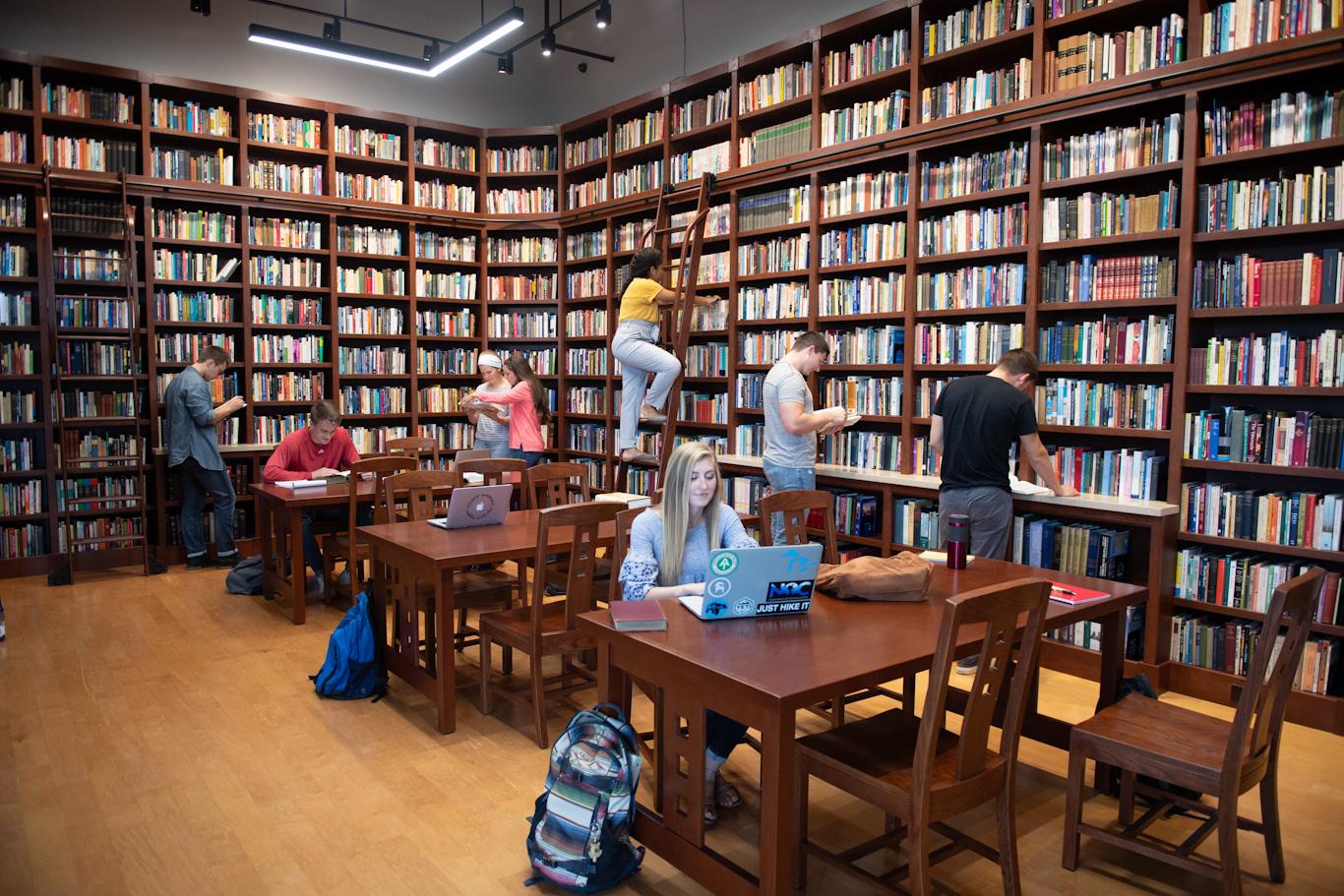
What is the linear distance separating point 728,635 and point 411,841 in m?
1.31

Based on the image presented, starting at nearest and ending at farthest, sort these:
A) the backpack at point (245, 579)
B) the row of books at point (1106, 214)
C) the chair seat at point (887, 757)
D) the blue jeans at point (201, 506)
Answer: the chair seat at point (887, 757) → the row of books at point (1106, 214) → the backpack at point (245, 579) → the blue jeans at point (201, 506)

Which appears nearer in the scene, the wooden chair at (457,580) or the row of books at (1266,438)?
the row of books at (1266,438)

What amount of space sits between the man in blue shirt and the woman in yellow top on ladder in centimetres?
316

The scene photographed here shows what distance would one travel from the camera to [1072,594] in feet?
9.70

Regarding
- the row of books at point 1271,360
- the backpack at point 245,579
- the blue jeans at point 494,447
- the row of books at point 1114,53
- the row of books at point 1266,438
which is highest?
the row of books at point 1114,53

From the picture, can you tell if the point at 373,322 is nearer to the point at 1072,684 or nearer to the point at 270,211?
the point at 270,211

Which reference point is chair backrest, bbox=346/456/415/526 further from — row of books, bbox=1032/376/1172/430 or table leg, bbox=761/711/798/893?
row of books, bbox=1032/376/1172/430

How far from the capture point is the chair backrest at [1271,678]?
2.26 metres

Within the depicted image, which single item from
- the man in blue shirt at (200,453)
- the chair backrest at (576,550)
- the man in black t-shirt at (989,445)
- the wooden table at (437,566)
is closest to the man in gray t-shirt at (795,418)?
the man in black t-shirt at (989,445)

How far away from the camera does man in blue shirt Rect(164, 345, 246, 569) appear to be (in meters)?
6.46

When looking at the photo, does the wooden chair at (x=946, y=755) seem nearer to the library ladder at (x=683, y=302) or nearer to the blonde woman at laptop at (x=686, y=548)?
the blonde woman at laptop at (x=686, y=548)

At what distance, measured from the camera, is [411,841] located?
2.84 metres

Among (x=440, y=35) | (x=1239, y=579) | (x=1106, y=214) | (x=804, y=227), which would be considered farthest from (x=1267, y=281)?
(x=440, y=35)

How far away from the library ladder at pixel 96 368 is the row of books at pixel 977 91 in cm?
578
